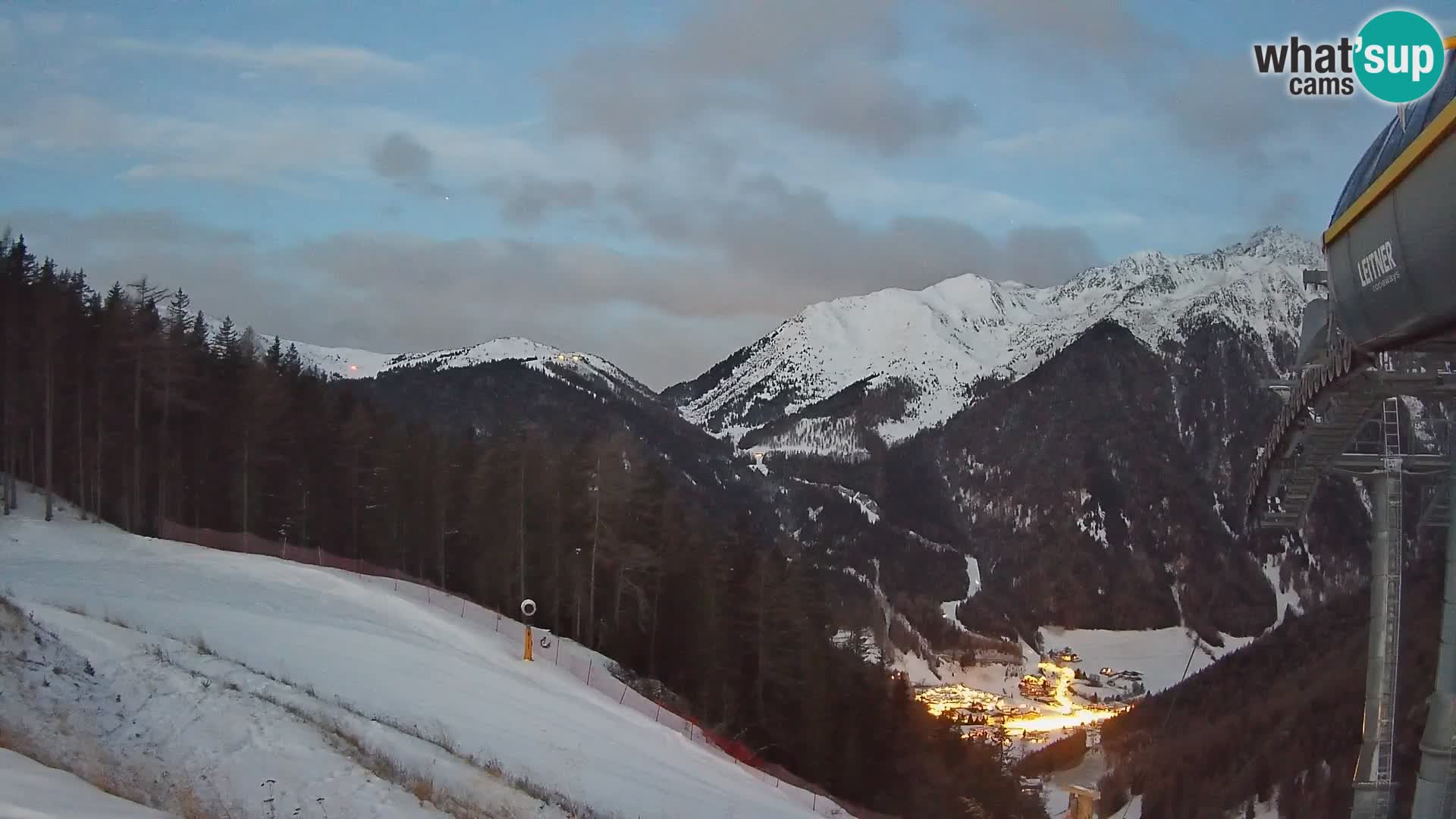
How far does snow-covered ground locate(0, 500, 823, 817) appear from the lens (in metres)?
11.8

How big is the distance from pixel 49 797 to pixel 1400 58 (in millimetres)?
10972

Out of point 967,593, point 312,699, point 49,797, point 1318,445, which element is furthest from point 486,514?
point 967,593

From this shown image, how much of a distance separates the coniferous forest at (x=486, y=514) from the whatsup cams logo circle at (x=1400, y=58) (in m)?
29.4

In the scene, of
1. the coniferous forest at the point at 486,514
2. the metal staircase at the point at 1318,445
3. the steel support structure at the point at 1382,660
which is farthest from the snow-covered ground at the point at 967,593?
the steel support structure at the point at 1382,660

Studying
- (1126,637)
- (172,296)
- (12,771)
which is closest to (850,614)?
(172,296)

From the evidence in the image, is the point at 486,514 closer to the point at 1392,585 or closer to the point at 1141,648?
the point at 1392,585

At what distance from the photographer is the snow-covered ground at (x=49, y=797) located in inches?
279

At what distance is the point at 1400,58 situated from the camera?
752 cm

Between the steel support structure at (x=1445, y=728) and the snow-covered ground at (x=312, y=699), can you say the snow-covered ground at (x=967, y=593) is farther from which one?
the steel support structure at (x=1445, y=728)

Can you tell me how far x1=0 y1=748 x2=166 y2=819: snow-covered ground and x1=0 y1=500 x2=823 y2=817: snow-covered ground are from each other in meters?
2.21

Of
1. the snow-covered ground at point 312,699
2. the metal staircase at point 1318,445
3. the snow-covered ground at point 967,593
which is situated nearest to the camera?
the snow-covered ground at point 312,699

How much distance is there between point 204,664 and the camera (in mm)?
15820

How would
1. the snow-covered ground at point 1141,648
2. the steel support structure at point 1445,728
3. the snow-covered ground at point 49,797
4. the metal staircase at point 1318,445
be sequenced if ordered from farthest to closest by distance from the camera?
the snow-covered ground at point 1141,648, the metal staircase at point 1318,445, the steel support structure at point 1445,728, the snow-covered ground at point 49,797

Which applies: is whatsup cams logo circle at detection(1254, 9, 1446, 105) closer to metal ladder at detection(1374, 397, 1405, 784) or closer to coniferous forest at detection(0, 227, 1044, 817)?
metal ladder at detection(1374, 397, 1405, 784)
